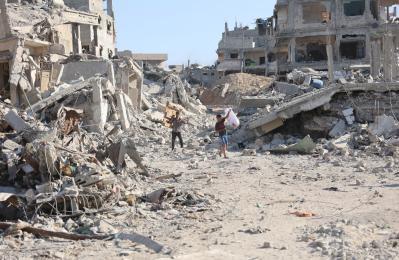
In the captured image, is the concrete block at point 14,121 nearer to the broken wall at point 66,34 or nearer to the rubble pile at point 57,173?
the rubble pile at point 57,173

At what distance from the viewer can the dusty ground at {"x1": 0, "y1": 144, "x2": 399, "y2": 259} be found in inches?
244

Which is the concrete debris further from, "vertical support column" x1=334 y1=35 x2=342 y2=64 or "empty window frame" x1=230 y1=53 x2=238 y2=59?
"empty window frame" x1=230 y1=53 x2=238 y2=59

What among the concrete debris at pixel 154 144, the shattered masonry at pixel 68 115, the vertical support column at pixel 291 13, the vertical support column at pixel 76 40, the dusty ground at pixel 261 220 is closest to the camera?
the dusty ground at pixel 261 220

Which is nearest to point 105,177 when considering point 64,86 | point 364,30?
point 64,86

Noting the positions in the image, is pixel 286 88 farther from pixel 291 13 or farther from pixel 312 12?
pixel 312 12

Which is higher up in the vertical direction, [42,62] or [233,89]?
[42,62]

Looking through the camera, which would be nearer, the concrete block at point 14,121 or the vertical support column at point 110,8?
the concrete block at point 14,121

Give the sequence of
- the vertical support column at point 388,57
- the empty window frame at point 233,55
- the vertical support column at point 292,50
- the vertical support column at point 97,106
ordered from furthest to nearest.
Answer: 1. the empty window frame at point 233,55
2. the vertical support column at point 292,50
3. the vertical support column at point 97,106
4. the vertical support column at point 388,57

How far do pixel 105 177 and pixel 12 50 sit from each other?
12.8 meters

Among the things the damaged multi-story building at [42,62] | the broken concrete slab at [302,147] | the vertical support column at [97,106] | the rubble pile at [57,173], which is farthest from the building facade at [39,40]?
the rubble pile at [57,173]

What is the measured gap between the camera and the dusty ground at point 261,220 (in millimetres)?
6207

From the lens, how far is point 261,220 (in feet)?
25.1

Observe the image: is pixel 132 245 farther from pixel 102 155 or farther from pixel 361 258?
pixel 102 155

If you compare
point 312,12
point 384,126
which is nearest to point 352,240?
point 384,126
